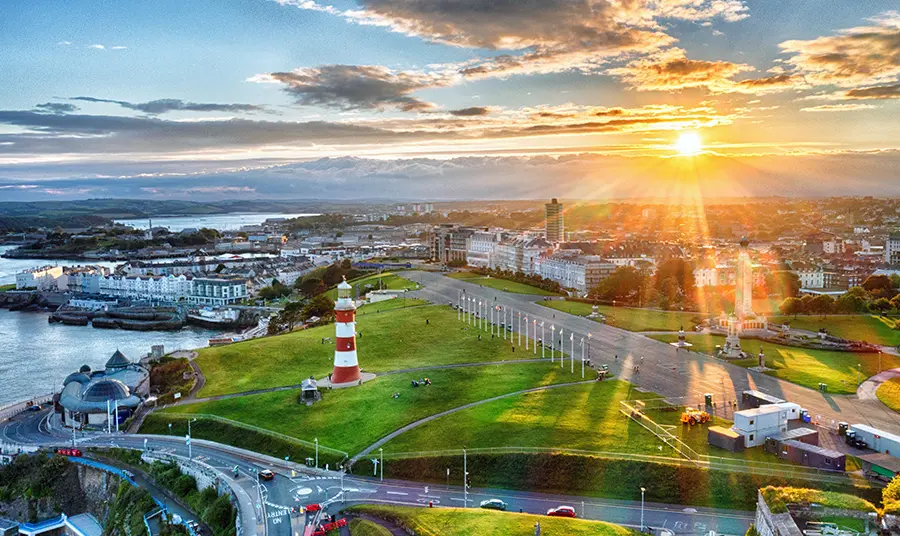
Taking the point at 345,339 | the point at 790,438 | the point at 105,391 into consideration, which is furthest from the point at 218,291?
the point at 790,438

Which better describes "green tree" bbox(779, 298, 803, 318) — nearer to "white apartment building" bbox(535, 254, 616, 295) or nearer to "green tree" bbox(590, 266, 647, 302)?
"green tree" bbox(590, 266, 647, 302)

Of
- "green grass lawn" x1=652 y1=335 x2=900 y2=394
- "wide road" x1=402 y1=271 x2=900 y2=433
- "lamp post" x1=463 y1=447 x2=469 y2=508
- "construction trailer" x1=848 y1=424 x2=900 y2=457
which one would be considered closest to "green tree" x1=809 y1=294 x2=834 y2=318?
"green grass lawn" x1=652 y1=335 x2=900 y2=394

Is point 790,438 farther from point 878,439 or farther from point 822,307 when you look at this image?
point 822,307

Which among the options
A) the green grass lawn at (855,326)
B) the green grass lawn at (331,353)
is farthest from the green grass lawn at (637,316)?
the green grass lawn at (331,353)

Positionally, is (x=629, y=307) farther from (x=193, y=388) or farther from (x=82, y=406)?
(x=82, y=406)

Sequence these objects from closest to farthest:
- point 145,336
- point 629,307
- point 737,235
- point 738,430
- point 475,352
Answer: point 738,430 → point 475,352 → point 629,307 → point 145,336 → point 737,235

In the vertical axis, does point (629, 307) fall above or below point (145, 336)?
above

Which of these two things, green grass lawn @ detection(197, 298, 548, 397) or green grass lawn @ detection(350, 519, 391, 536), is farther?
green grass lawn @ detection(197, 298, 548, 397)

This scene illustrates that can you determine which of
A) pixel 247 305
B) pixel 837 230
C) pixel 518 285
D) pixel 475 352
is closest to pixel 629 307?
pixel 518 285
